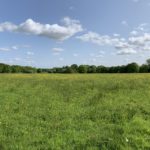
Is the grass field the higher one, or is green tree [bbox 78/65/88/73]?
green tree [bbox 78/65/88/73]

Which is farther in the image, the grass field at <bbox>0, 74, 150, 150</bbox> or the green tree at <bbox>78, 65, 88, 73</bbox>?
the green tree at <bbox>78, 65, 88, 73</bbox>

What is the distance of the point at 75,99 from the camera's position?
16.7 metres

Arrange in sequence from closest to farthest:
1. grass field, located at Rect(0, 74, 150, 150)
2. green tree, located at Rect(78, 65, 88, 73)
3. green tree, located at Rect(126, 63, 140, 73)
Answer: grass field, located at Rect(0, 74, 150, 150), green tree, located at Rect(126, 63, 140, 73), green tree, located at Rect(78, 65, 88, 73)

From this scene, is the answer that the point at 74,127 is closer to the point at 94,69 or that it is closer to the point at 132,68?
the point at 132,68

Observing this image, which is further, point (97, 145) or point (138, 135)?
point (138, 135)

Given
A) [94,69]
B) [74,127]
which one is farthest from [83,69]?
[74,127]

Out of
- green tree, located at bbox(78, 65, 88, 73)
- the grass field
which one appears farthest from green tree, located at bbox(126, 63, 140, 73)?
the grass field

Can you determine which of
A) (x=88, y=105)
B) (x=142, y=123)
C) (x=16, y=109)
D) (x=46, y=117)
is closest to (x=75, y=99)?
(x=88, y=105)

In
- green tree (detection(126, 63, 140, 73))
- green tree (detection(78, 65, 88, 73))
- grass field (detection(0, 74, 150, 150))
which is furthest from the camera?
green tree (detection(78, 65, 88, 73))

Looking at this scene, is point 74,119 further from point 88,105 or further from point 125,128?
point 88,105

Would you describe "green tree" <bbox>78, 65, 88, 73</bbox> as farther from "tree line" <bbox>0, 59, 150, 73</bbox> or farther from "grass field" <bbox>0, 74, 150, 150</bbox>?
"grass field" <bbox>0, 74, 150, 150</bbox>

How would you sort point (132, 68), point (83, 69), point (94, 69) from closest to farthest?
point (132, 68) < point (83, 69) < point (94, 69)

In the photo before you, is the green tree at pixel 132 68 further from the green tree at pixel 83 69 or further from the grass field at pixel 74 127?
the grass field at pixel 74 127

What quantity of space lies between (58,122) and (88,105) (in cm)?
435
